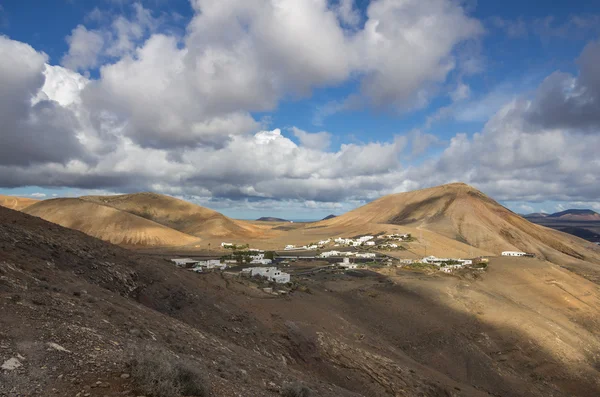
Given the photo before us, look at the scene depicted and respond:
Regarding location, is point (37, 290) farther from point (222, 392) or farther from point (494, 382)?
point (494, 382)

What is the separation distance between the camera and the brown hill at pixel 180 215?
146m

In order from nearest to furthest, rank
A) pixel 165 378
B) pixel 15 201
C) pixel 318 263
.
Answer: pixel 165 378
pixel 318 263
pixel 15 201

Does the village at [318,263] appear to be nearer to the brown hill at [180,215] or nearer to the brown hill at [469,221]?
the brown hill at [469,221]

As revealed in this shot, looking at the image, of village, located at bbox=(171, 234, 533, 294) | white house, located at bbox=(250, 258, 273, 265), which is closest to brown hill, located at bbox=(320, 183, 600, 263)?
village, located at bbox=(171, 234, 533, 294)

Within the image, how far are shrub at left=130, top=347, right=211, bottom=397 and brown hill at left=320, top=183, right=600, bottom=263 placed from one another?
11063 cm

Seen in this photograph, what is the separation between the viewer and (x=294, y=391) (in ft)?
37.1

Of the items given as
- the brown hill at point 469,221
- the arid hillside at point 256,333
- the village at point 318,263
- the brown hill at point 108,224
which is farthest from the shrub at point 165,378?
the brown hill at point 469,221

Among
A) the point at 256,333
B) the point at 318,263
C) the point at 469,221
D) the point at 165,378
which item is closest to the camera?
the point at 165,378

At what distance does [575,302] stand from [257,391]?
55.9 metres

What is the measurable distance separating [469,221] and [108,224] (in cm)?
11248

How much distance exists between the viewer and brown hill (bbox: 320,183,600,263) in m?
115

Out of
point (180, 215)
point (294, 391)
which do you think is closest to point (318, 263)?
point (294, 391)

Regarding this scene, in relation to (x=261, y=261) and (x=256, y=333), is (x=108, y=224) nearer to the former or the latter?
(x=261, y=261)

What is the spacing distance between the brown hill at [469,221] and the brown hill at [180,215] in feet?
165
